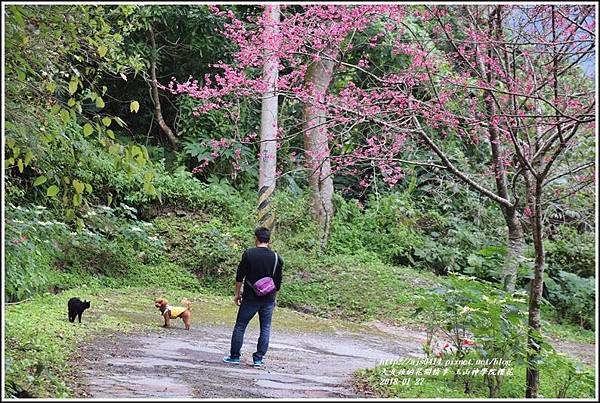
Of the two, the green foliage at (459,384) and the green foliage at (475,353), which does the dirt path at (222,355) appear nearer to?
the green foliage at (459,384)

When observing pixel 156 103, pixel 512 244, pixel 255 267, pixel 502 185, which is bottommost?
pixel 255 267

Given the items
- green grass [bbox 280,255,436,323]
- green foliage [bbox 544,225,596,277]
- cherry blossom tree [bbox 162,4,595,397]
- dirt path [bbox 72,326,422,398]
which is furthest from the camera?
green foliage [bbox 544,225,596,277]

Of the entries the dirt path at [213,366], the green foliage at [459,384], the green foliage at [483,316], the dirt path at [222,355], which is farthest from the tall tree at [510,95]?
the dirt path at [222,355]

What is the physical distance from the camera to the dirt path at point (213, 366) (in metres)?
4.14

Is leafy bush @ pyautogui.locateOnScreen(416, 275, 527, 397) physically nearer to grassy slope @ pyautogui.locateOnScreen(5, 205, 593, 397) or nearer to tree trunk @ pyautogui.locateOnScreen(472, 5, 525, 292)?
tree trunk @ pyautogui.locateOnScreen(472, 5, 525, 292)

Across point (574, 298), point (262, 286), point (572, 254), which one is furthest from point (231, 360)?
point (572, 254)

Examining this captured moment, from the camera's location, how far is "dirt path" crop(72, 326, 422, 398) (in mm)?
4141

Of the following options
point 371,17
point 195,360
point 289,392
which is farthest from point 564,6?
point 195,360

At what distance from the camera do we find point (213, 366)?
516cm

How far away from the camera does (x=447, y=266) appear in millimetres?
12508

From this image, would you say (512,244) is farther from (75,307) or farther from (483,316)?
(75,307)

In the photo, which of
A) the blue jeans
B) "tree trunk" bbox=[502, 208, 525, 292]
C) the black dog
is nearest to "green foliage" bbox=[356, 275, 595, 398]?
"tree trunk" bbox=[502, 208, 525, 292]

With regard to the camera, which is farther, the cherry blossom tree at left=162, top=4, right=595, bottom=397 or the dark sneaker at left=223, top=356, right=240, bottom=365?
the dark sneaker at left=223, top=356, right=240, bottom=365

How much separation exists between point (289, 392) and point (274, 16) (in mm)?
6410
